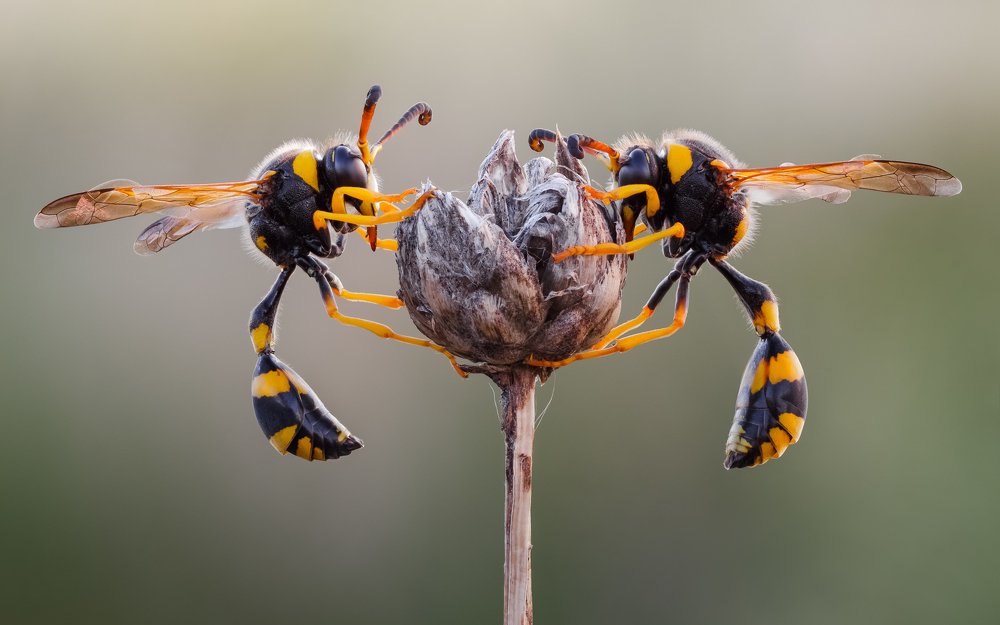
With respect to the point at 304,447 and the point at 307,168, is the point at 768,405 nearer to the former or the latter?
the point at 304,447

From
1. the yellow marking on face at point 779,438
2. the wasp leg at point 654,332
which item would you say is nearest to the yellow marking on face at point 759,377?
the yellow marking on face at point 779,438

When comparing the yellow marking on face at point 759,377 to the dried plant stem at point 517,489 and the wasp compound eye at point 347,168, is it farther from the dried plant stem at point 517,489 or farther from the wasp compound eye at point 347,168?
the wasp compound eye at point 347,168

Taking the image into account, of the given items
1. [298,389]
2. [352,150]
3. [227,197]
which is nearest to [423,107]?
[352,150]

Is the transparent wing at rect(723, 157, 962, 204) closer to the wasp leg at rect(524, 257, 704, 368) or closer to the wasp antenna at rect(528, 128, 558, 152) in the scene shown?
the wasp leg at rect(524, 257, 704, 368)

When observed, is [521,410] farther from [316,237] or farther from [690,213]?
[316,237]

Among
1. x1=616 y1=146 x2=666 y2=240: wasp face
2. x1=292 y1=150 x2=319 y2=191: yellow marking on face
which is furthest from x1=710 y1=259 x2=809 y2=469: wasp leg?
x1=292 y1=150 x2=319 y2=191: yellow marking on face
